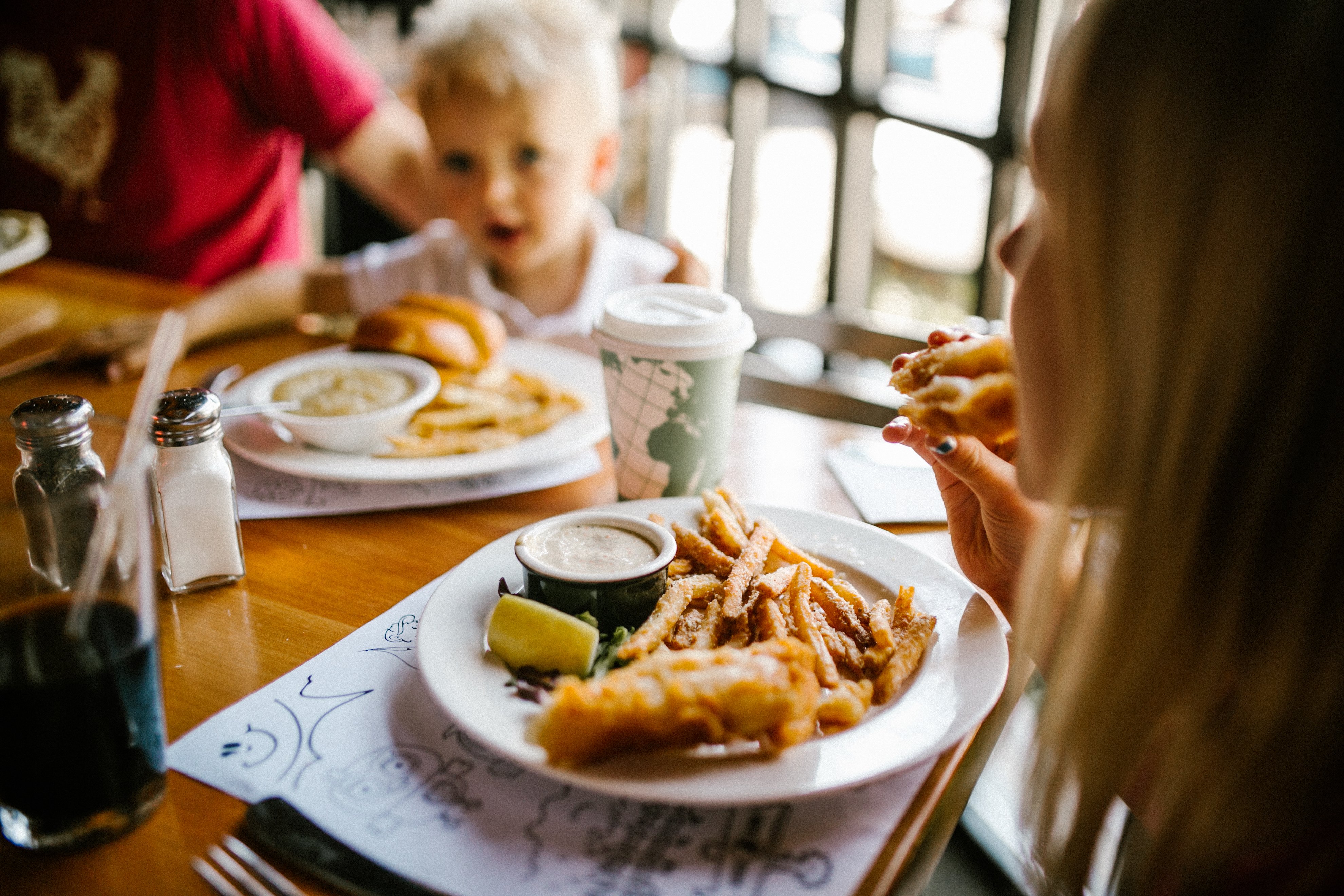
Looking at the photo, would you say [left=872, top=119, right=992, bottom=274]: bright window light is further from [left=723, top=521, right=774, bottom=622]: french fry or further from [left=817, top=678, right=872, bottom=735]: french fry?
[left=817, top=678, right=872, bottom=735]: french fry

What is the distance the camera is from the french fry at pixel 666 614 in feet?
3.20

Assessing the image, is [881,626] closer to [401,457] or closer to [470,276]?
[401,457]

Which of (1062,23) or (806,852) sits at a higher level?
(1062,23)

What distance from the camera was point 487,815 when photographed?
2.75ft

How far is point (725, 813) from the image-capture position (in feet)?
2.78

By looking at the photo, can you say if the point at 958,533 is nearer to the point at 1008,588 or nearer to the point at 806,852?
the point at 1008,588

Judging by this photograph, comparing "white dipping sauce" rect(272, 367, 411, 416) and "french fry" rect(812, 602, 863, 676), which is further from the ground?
"white dipping sauce" rect(272, 367, 411, 416)

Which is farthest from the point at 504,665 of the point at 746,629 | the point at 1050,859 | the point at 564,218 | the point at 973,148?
the point at 973,148

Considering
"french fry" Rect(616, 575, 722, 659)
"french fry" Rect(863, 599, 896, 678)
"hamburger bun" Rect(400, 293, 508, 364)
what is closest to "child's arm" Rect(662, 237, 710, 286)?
"hamburger bun" Rect(400, 293, 508, 364)

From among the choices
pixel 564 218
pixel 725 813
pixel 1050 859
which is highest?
pixel 564 218

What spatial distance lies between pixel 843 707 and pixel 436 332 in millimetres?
1257

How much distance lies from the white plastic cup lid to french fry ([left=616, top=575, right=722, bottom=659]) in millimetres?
371

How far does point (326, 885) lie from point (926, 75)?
4684 mm

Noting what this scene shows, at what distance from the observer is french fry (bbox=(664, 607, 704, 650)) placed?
1.03 m
